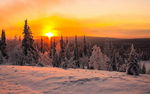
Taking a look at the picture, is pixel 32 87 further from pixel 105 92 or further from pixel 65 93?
pixel 105 92

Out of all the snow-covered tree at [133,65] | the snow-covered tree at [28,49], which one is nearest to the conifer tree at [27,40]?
the snow-covered tree at [28,49]

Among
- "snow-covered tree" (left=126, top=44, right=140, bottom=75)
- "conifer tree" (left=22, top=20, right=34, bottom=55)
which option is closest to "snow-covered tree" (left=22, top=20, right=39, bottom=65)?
"conifer tree" (left=22, top=20, right=34, bottom=55)

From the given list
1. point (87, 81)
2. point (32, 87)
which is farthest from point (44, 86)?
point (87, 81)

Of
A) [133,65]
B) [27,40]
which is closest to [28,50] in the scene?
[27,40]

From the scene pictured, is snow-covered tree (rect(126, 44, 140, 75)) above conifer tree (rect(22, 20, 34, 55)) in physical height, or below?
below

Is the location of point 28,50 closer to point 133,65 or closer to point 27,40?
point 27,40

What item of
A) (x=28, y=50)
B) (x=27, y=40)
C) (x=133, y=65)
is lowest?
(x=133, y=65)

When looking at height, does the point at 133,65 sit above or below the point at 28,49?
below

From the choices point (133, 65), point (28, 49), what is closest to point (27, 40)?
point (28, 49)

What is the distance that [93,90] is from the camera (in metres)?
11.3

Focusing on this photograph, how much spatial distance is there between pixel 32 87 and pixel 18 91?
1446mm

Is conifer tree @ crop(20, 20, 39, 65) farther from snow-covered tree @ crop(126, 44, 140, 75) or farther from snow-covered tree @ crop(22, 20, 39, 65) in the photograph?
snow-covered tree @ crop(126, 44, 140, 75)

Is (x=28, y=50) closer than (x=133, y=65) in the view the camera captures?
No

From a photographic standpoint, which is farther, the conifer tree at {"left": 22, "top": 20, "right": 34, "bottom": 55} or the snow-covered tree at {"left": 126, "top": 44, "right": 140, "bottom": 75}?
the conifer tree at {"left": 22, "top": 20, "right": 34, "bottom": 55}
